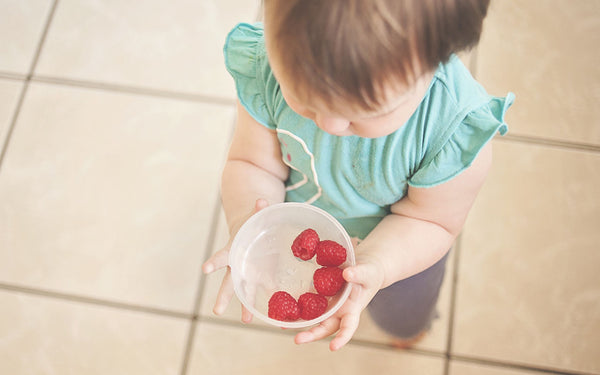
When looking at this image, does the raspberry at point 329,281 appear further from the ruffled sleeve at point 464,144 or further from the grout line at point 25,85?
the grout line at point 25,85

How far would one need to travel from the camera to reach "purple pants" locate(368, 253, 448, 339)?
0.76m

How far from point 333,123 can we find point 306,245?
7.2 inches

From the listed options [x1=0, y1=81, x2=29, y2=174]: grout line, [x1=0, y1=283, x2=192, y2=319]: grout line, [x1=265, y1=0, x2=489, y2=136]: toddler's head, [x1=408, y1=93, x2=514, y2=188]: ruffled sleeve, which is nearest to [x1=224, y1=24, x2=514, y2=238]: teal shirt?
[x1=408, y1=93, x2=514, y2=188]: ruffled sleeve

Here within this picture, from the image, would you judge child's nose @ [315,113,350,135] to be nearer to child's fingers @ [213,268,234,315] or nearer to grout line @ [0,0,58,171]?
child's fingers @ [213,268,234,315]

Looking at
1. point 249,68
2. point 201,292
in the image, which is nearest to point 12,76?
point 201,292

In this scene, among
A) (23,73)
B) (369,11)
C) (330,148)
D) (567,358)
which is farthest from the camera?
(23,73)

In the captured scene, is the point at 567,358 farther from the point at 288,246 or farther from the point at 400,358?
the point at 288,246

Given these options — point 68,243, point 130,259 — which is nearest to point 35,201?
point 68,243

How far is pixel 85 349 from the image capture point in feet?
3.23

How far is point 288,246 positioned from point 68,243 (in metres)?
0.62

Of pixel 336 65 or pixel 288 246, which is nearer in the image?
pixel 336 65

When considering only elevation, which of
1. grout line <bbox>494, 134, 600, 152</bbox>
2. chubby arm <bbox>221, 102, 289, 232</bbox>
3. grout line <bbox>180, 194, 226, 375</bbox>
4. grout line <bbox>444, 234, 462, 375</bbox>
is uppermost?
chubby arm <bbox>221, 102, 289, 232</bbox>

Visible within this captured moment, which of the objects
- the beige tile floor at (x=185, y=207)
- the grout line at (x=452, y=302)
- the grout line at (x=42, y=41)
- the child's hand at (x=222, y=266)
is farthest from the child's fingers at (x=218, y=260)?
the grout line at (x=42, y=41)

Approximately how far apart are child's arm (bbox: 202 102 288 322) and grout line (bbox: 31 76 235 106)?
398 mm
